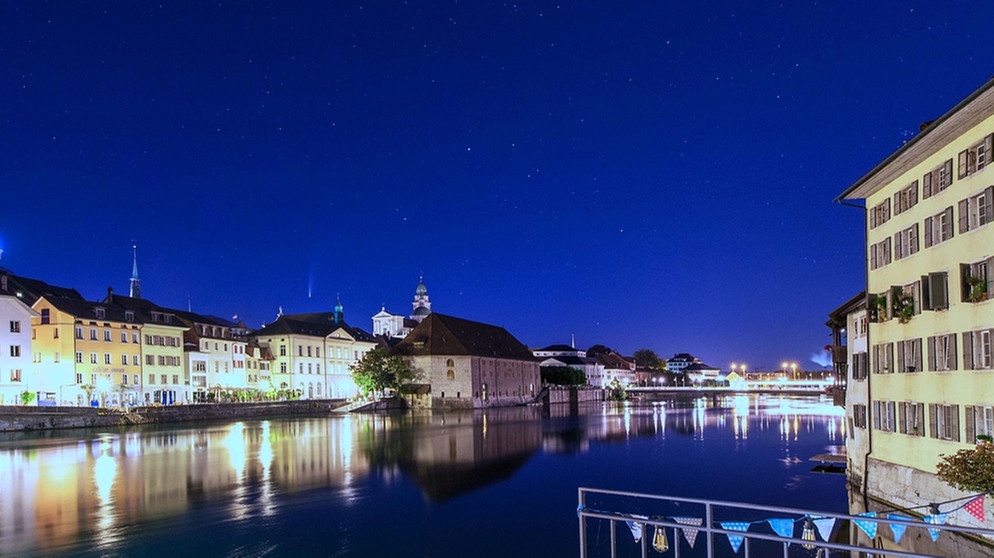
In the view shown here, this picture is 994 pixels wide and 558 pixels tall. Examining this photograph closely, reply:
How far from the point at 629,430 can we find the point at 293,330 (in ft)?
196

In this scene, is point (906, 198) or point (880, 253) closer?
point (906, 198)

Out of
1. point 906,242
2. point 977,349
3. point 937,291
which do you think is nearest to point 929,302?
point 937,291

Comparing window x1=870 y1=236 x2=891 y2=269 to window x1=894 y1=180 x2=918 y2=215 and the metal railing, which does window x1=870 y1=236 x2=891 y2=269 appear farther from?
the metal railing

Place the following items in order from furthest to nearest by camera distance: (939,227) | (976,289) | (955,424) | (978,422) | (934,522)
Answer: (939,227) < (955,424) < (976,289) < (978,422) < (934,522)

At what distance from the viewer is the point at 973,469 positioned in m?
18.3

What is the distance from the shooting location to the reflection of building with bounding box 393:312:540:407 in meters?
116

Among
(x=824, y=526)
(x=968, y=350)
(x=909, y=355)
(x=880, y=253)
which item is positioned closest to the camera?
(x=824, y=526)

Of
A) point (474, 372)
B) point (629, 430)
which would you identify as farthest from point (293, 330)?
point (629, 430)

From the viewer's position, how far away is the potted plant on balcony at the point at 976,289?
20281 mm

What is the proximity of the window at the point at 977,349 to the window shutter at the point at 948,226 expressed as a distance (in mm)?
2930

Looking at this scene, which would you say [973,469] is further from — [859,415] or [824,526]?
[859,415]

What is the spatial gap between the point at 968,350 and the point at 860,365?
9.41 meters

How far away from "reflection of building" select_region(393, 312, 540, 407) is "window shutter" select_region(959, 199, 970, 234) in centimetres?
9600

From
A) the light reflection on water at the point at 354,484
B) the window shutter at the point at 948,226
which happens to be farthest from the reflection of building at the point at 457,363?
the window shutter at the point at 948,226
